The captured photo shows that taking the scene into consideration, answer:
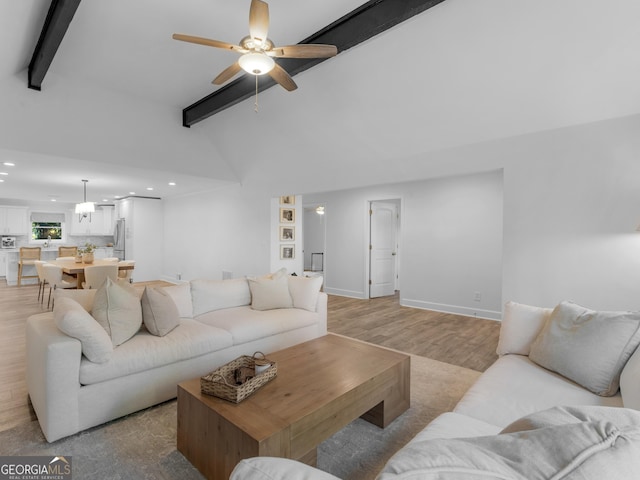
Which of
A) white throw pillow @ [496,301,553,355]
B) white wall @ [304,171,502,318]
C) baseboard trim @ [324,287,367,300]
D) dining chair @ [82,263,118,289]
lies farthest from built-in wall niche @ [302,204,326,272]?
white throw pillow @ [496,301,553,355]

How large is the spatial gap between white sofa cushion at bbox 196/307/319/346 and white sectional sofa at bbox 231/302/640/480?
1850mm

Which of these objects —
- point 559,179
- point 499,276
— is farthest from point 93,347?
point 499,276

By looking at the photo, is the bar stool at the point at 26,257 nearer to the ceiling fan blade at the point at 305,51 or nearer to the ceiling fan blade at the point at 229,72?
the ceiling fan blade at the point at 229,72

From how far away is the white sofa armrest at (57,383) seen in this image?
1.96m

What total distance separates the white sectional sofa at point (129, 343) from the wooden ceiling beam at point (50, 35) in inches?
82.7

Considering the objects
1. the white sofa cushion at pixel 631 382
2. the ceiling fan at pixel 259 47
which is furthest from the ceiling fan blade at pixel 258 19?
the white sofa cushion at pixel 631 382

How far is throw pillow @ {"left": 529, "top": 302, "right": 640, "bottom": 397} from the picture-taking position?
Answer: 174 centimetres

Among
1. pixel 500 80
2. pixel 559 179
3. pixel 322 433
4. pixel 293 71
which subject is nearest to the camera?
pixel 322 433

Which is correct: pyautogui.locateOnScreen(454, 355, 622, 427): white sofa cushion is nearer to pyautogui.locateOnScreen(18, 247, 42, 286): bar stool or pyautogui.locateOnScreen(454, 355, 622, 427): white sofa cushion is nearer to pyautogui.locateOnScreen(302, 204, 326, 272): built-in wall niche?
pyautogui.locateOnScreen(302, 204, 326, 272): built-in wall niche

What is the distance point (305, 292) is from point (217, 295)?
948 mm

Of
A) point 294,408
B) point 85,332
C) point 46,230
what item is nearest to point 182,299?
point 85,332

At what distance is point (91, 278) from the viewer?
15.9ft

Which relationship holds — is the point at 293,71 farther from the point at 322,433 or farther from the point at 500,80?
the point at 322,433

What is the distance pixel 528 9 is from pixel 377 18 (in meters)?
1.07
